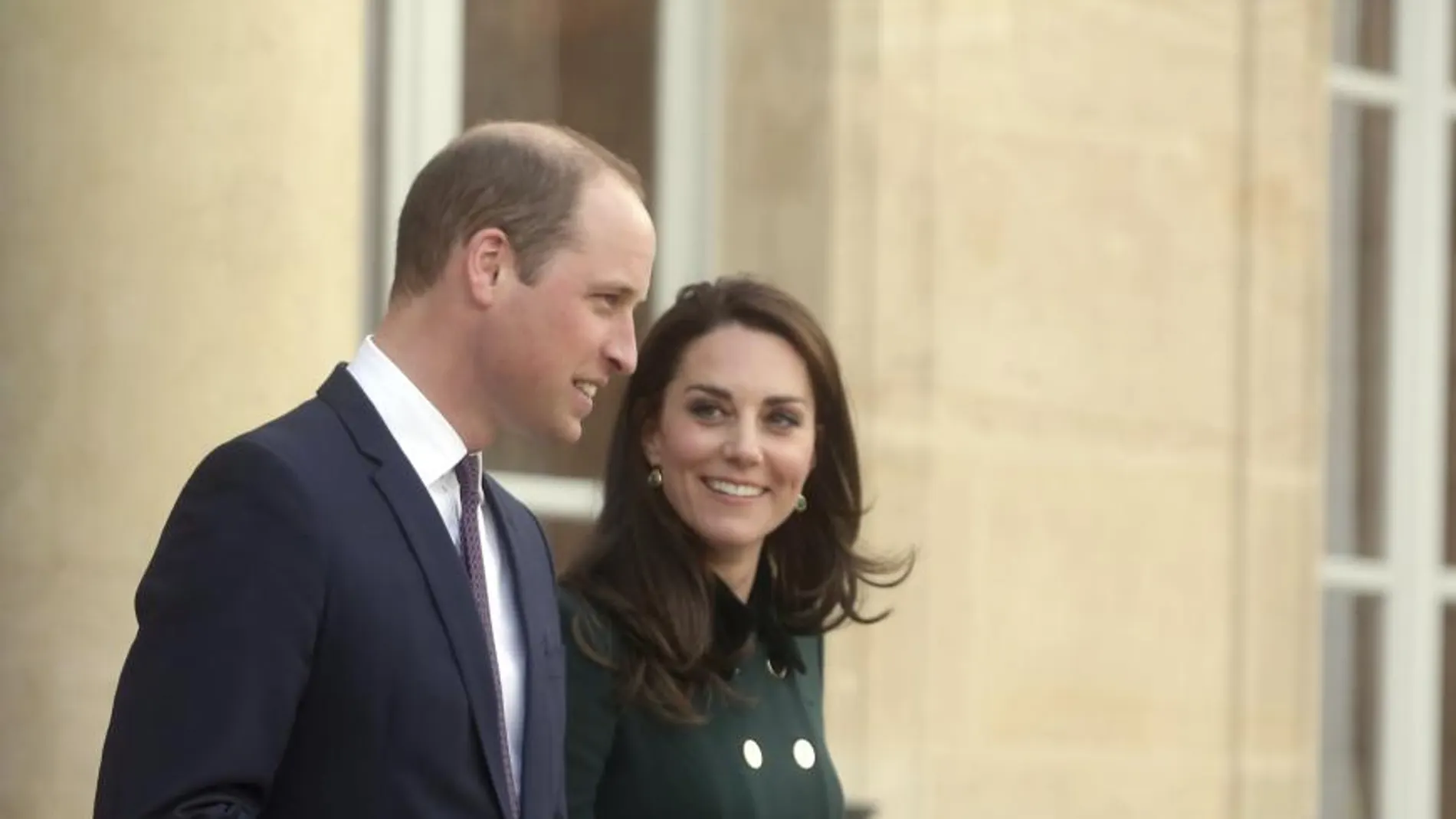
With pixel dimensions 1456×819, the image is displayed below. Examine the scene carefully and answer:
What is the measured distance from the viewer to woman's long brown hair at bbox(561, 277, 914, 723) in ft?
12.9

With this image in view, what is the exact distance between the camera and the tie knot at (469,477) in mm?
3109

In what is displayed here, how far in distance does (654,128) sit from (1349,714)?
2.14 metres

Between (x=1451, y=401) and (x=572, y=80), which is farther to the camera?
(x=1451, y=401)

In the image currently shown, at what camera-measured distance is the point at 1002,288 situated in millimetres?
6082

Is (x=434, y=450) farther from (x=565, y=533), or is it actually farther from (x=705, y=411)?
(x=565, y=533)

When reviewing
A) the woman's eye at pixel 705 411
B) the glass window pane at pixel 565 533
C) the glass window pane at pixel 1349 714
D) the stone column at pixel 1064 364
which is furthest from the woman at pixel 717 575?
the glass window pane at pixel 1349 714

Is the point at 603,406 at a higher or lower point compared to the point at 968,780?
higher

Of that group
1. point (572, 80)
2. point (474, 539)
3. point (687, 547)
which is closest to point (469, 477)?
point (474, 539)

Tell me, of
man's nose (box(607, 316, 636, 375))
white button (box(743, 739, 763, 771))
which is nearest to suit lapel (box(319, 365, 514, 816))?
man's nose (box(607, 316, 636, 375))

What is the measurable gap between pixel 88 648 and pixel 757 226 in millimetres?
1935

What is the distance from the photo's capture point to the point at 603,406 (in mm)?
5809

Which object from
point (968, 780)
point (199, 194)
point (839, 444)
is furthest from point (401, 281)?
point (968, 780)

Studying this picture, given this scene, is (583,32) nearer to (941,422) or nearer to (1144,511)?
(941,422)

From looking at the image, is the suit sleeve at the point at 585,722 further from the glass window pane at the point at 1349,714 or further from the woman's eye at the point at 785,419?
the glass window pane at the point at 1349,714
